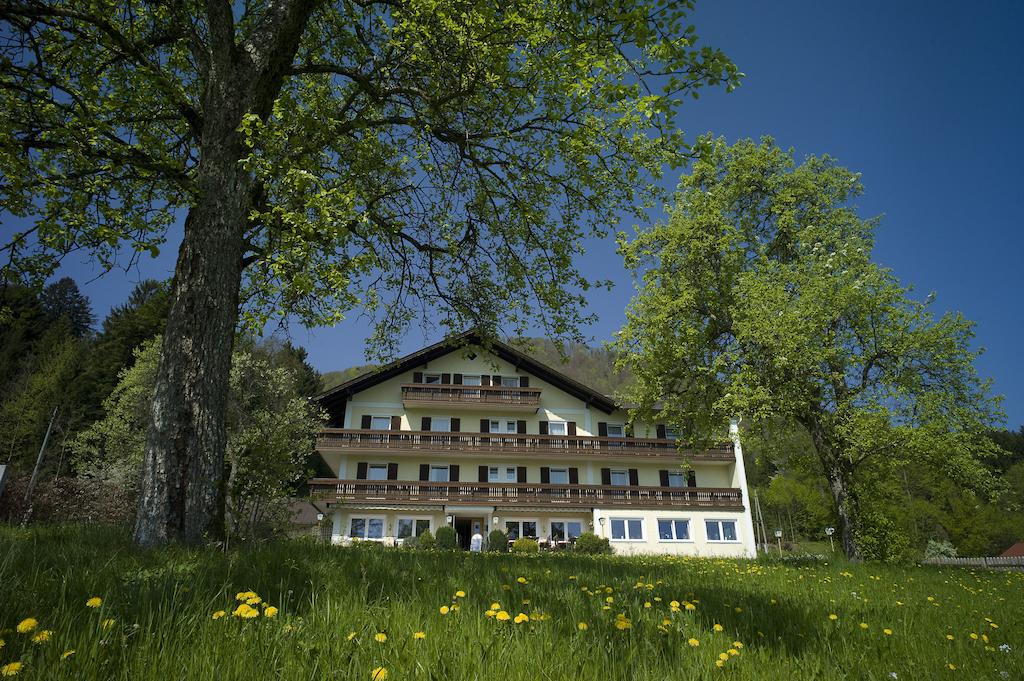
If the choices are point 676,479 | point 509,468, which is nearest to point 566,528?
point 509,468

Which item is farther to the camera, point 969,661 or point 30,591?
point 969,661

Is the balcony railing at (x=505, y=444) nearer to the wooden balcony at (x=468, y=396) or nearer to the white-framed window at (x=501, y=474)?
the white-framed window at (x=501, y=474)

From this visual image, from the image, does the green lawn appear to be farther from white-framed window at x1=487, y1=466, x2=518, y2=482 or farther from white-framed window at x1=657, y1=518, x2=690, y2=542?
white-framed window at x1=487, y1=466, x2=518, y2=482

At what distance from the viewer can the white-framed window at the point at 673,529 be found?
34.3 m

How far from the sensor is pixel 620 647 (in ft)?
8.14

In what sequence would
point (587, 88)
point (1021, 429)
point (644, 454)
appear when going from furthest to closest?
point (1021, 429)
point (644, 454)
point (587, 88)

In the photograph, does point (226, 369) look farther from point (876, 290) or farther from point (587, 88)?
point (876, 290)

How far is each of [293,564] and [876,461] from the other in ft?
62.1

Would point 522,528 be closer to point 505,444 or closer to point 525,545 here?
point 525,545

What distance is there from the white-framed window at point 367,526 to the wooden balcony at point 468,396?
742cm

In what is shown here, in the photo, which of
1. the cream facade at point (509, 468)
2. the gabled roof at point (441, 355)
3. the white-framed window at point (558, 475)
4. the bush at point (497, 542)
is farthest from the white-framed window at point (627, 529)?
the bush at point (497, 542)

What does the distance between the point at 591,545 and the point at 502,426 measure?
35.3ft

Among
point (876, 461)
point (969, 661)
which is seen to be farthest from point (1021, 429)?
point (969, 661)

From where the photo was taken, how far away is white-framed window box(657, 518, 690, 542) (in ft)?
112
